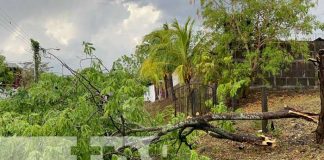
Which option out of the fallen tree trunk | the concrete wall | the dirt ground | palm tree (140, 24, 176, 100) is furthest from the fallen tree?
palm tree (140, 24, 176, 100)

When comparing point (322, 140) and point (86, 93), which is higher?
point (86, 93)

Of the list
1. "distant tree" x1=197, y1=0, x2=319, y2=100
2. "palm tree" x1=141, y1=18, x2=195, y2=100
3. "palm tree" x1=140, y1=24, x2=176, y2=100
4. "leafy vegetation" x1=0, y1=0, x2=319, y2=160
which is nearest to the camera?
"leafy vegetation" x1=0, y1=0, x2=319, y2=160

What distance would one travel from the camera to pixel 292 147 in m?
7.22

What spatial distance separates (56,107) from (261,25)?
836 centimetres

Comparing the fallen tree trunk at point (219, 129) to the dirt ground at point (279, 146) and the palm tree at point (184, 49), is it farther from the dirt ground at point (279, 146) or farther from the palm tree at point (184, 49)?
the palm tree at point (184, 49)

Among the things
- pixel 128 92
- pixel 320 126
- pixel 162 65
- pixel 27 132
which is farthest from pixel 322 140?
pixel 162 65

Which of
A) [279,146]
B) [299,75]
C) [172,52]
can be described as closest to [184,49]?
[172,52]

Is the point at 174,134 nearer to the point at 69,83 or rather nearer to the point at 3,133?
the point at 69,83

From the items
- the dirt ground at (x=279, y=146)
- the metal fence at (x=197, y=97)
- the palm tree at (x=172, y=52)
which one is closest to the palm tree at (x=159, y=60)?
the palm tree at (x=172, y=52)

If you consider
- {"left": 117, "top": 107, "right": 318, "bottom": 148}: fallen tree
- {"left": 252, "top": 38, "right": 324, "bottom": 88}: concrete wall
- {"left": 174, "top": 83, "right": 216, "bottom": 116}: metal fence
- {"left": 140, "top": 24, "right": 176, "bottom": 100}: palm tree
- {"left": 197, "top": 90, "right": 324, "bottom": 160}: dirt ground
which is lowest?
{"left": 197, "top": 90, "right": 324, "bottom": 160}: dirt ground

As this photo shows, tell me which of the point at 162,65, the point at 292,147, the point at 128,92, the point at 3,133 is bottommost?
the point at 292,147

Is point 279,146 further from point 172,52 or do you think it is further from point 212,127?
point 172,52

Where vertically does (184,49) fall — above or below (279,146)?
above

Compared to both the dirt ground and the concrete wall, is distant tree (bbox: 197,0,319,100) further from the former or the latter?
the dirt ground
